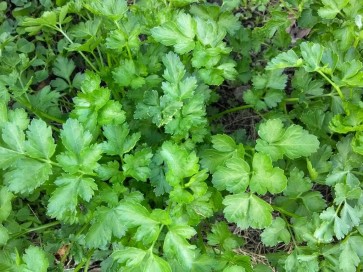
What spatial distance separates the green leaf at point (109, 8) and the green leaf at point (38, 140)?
51cm

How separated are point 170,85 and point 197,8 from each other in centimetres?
58

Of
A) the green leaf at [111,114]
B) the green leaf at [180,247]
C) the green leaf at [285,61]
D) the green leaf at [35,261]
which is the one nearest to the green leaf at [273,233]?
the green leaf at [180,247]

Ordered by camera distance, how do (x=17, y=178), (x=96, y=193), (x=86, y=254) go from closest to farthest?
(x=17, y=178) → (x=96, y=193) → (x=86, y=254)

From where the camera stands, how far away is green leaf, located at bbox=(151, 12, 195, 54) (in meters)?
1.91

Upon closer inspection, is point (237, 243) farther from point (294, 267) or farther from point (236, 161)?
point (236, 161)

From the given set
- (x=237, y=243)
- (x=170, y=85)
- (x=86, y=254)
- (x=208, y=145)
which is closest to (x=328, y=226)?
(x=237, y=243)

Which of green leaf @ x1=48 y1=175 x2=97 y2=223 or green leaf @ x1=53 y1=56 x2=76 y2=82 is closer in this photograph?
green leaf @ x1=48 y1=175 x2=97 y2=223

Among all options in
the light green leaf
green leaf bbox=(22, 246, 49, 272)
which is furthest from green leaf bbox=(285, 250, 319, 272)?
the light green leaf

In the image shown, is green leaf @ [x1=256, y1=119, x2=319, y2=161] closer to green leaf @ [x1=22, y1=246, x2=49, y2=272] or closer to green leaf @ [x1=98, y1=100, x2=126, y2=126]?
green leaf @ [x1=98, y1=100, x2=126, y2=126]

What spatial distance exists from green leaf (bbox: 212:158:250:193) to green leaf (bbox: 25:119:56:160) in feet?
2.16

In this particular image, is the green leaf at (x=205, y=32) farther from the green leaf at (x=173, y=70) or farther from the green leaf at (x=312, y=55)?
the green leaf at (x=312, y=55)

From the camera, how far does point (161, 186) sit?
1.98 m

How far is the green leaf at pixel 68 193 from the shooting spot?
68.9 inches

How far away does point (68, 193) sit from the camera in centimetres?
176
